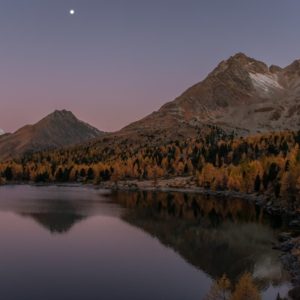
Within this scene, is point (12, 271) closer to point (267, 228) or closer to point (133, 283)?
point (133, 283)

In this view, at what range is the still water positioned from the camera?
63594mm

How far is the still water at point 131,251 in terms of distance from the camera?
6359 centimetres

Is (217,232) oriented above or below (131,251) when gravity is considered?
above

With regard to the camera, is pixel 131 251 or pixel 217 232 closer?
pixel 131 251

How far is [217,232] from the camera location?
107062 mm

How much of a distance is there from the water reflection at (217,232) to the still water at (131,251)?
19cm

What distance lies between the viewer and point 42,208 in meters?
150

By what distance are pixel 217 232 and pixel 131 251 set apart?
2796 cm

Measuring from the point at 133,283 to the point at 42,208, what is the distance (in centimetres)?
9136

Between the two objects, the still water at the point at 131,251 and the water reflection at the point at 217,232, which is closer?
the still water at the point at 131,251

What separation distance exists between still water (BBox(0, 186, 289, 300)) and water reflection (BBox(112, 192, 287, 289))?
0.62ft

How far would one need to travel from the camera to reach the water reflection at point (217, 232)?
75.1 m

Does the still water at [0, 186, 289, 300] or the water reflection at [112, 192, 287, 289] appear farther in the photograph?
the water reflection at [112, 192, 287, 289]

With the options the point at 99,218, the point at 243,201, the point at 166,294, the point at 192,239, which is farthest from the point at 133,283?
the point at 243,201
